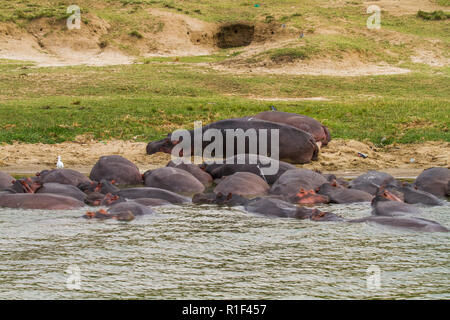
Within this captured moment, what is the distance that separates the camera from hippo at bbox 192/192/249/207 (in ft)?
33.5

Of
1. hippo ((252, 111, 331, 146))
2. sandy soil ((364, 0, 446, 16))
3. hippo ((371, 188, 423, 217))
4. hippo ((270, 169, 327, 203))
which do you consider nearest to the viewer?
hippo ((371, 188, 423, 217))

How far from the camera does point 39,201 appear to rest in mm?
9789

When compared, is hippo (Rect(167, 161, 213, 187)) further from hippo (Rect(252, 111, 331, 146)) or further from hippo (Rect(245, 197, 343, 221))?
hippo (Rect(252, 111, 331, 146))

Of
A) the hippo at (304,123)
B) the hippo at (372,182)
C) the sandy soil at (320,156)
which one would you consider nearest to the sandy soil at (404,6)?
the hippo at (304,123)

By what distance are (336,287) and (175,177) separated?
5555 millimetres

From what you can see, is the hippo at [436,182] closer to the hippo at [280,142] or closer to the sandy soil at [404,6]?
the hippo at [280,142]

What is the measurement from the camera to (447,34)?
110ft

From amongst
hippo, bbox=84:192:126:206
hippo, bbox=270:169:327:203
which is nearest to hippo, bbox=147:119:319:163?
hippo, bbox=270:169:327:203

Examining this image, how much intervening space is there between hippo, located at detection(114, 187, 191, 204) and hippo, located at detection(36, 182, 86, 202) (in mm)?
541

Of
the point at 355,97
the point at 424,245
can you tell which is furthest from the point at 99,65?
the point at 424,245

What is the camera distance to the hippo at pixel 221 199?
10.2m

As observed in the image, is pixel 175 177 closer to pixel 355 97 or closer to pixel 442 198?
pixel 442 198

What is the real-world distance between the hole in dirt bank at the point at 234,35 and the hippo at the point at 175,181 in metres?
25.2

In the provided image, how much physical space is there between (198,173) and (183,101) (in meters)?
7.36
